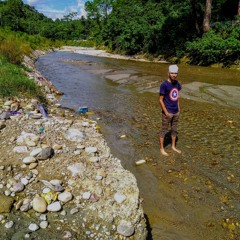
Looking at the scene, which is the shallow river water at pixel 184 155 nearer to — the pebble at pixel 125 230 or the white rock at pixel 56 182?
the pebble at pixel 125 230

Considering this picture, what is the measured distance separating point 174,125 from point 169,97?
0.66 metres

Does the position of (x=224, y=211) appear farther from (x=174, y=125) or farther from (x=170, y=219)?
(x=174, y=125)

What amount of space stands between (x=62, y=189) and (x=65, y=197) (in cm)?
16

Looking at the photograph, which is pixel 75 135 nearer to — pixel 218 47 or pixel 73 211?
pixel 73 211

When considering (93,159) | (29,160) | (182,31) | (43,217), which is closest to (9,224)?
(43,217)

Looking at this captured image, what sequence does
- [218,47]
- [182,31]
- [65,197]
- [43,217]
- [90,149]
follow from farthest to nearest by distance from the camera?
1. [182,31]
2. [218,47]
3. [90,149]
4. [65,197]
5. [43,217]

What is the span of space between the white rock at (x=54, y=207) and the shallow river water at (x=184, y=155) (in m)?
1.18

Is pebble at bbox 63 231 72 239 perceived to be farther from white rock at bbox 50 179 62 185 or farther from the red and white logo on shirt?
the red and white logo on shirt

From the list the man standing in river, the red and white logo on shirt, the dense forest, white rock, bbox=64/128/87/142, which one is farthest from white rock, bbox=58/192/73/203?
the dense forest

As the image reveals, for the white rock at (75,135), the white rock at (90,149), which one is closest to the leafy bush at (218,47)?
the white rock at (75,135)

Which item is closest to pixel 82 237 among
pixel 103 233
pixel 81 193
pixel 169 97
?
pixel 103 233

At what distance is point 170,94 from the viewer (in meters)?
4.91

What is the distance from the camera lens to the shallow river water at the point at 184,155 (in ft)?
11.5

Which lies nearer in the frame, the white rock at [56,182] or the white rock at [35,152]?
the white rock at [56,182]
